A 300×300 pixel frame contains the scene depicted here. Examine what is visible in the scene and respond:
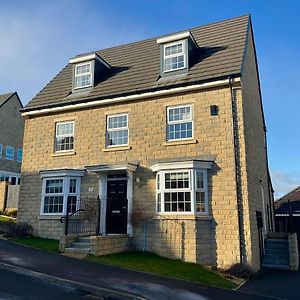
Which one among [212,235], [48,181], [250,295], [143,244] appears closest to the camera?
[250,295]

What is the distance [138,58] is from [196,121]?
642 centimetres

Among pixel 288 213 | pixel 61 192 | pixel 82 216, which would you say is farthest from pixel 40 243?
pixel 288 213

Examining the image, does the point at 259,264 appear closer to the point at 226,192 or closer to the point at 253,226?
the point at 253,226

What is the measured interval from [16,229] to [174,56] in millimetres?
11155

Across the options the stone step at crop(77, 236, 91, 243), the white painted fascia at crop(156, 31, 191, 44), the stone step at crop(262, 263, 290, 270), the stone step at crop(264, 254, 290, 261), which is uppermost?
the white painted fascia at crop(156, 31, 191, 44)

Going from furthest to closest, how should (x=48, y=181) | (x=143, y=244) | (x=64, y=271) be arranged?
(x=48, y=181), (x=143, y=244), (x=64, y=271)

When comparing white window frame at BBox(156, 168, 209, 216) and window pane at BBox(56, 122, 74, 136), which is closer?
white window frame at BBox(156, 168, 209, 216)

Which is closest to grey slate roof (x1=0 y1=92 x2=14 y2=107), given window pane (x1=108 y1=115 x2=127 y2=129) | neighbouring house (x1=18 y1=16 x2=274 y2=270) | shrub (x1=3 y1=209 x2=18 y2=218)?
shrub (x1=3 y1=209 x2=18 y2=218)

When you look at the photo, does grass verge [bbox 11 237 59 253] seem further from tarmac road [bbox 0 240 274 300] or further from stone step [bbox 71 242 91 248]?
tarmac road [bbox 0 240 274 300]

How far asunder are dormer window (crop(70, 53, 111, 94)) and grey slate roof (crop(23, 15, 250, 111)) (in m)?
0.43

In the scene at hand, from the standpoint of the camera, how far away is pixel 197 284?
10.6 metres

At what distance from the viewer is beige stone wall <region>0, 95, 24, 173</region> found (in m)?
33.5

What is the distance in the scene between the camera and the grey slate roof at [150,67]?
15586 mm

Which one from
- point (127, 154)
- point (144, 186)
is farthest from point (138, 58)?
point (144, 186)
